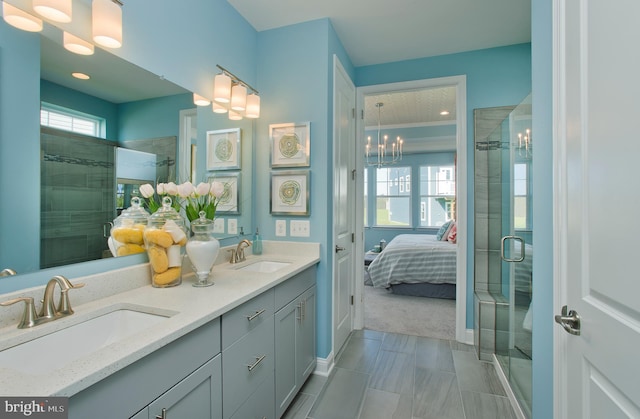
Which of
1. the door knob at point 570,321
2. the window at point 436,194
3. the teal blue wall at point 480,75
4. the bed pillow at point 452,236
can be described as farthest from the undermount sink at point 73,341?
the window at point 436,194

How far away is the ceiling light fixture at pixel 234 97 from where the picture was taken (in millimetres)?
1951

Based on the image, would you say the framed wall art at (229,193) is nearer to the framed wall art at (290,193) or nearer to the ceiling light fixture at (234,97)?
the framed wall art at (290,193)

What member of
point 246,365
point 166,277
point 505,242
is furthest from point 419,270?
point 166,277

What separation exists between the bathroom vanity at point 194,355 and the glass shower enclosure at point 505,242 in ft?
4.62

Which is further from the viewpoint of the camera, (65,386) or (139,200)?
(139,200)

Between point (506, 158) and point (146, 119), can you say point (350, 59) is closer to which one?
point (506, 158)

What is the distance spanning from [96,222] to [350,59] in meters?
2.60

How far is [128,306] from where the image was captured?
1167mm

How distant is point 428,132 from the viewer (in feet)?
19.1

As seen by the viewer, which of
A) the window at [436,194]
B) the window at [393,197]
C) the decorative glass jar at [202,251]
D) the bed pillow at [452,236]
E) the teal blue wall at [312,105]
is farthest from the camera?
the window at [393,197]

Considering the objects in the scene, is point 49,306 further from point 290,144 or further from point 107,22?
point 290,144

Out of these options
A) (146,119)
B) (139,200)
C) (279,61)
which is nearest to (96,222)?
(139,200)

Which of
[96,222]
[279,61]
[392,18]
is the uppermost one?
[392,18]

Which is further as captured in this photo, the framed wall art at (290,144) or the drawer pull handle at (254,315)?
the framed wall art at (290,144)
